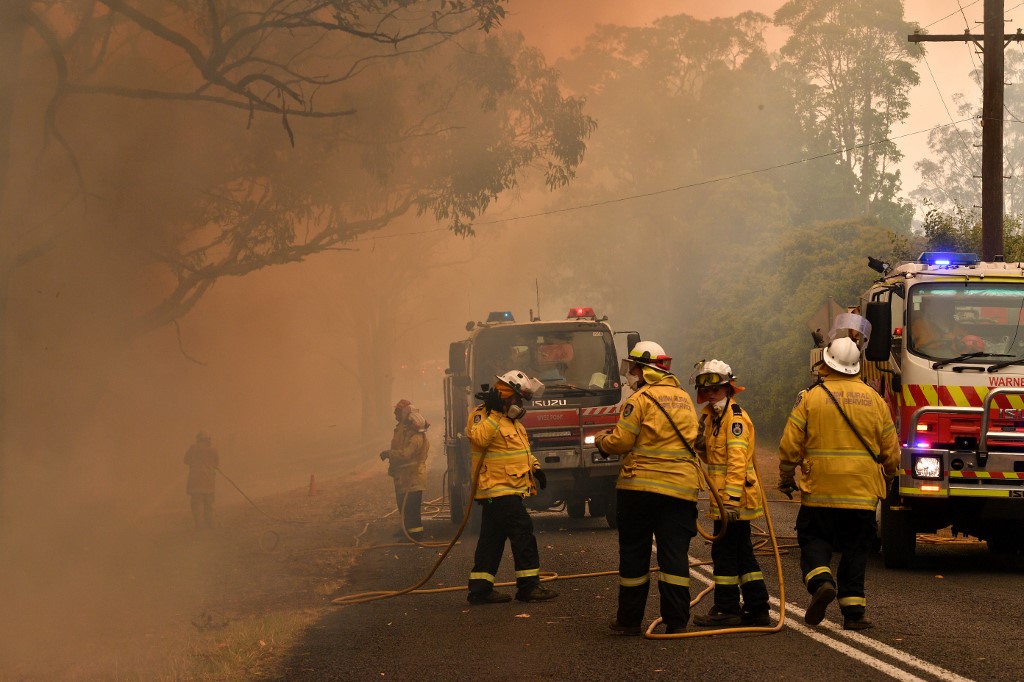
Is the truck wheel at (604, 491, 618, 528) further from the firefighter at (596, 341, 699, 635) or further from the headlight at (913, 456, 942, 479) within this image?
the firefighter at (596, 341, 699, 635)

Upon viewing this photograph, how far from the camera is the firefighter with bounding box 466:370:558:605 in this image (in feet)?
30.3

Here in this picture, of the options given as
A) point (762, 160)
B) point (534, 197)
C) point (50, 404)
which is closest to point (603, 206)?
point (534, 197)

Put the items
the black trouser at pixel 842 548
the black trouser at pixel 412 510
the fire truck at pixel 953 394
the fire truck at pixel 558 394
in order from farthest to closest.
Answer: the black trouser at pixel 412 510
the fire truck at pixel 558 394
the fire truck at pixel 953 394
the black trouser at pixel 842 548

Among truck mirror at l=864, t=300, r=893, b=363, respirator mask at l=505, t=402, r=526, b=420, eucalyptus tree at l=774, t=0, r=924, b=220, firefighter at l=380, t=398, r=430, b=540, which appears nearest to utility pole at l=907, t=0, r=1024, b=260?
truck mirror at l=864, t=300, r=893, b=363

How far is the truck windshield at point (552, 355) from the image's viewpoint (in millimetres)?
14789

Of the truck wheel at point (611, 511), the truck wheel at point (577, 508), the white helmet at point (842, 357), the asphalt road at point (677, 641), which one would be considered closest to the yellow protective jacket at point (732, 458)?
the white helmet at point (842, 357)

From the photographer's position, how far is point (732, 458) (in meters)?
7.68

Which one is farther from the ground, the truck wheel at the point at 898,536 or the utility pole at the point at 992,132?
the utility pole at the point at 992,132

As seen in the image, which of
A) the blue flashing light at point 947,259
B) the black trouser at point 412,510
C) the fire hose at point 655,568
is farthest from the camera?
the black trouser at point 412,510

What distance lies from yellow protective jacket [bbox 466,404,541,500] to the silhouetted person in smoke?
10.2m

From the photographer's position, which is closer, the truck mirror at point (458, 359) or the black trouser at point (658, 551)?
the black trouser at point (658, 551)

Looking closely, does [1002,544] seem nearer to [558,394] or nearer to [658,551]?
[658,551]

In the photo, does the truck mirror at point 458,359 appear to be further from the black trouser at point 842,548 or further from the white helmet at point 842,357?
the black trouser at point 842,548

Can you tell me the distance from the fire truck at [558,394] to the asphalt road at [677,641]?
10.8 feet
